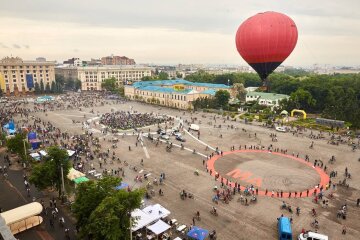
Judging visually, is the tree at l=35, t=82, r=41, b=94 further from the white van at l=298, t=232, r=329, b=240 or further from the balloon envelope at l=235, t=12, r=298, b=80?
the white van at l=298, t=232, r=329, b=240

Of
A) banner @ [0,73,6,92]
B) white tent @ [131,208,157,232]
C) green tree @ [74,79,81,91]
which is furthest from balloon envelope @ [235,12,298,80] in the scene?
green tree @ [74,79,81,91]

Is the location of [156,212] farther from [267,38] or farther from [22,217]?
[267,38]

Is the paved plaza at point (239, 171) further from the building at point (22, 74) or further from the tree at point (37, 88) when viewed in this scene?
the building at point (22, 74)

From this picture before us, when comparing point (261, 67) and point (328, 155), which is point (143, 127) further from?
point (328, 155)

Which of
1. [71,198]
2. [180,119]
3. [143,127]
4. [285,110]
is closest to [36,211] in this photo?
[71,198]

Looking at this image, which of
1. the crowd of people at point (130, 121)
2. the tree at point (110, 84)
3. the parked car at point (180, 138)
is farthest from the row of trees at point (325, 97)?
the tree at point (110, 84)

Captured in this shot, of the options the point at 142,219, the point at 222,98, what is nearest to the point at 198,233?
the point at 142,219
